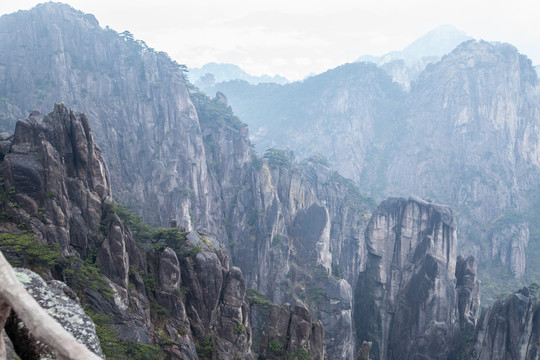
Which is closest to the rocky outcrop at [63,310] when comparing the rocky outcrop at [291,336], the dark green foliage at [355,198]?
the rocky outcrop at [291,336]

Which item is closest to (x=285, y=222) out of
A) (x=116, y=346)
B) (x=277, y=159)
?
(x=277, y=159)

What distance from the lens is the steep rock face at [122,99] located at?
192 feet

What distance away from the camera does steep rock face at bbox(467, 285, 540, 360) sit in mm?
34594

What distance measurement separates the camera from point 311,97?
126 meters

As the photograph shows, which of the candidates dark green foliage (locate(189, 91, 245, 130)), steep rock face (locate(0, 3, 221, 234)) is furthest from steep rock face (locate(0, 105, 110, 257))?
dark green foliage (locate(189, 91, 245, 130))

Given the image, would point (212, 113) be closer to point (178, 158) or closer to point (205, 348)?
point (178, 158)

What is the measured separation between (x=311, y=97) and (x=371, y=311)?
87780 millimetres

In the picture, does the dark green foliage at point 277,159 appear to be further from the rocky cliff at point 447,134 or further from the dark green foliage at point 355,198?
the rocky cliff at point 447,134

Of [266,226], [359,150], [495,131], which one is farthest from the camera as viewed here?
[359,150]

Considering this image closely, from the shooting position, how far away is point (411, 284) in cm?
4662

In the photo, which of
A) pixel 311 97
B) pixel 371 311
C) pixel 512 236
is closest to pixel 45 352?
pixel 371 311

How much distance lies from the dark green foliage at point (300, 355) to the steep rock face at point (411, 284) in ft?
67.5

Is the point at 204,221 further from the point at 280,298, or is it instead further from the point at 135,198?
the point at 280,298

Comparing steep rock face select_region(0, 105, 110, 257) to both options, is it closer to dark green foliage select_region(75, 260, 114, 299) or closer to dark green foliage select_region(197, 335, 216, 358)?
dark green foliage select_region(75, 260, 114, 299)
